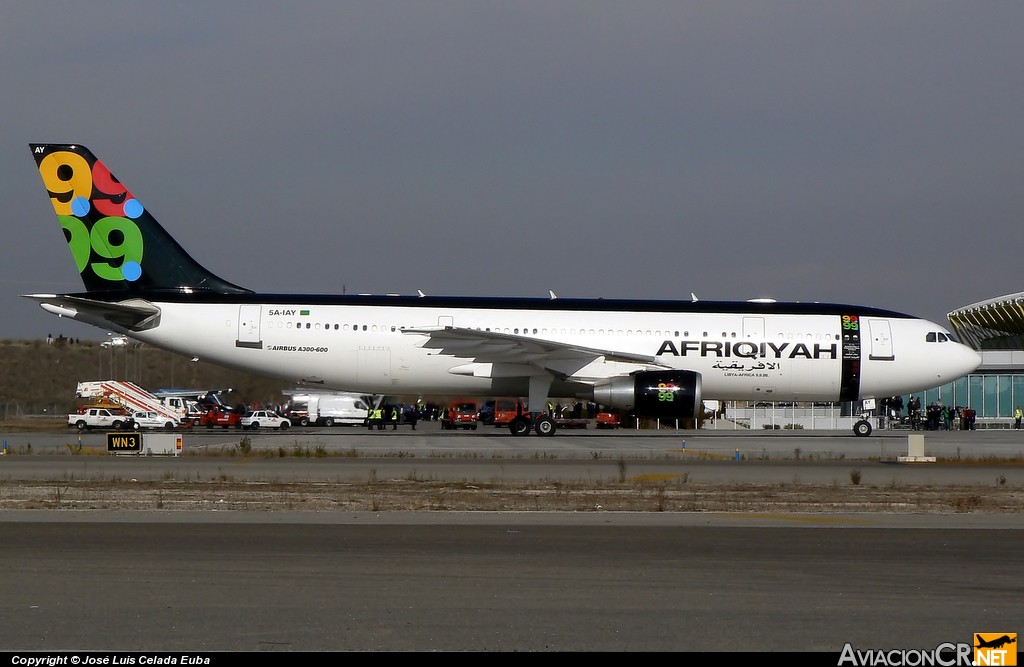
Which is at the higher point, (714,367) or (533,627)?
(714,367)

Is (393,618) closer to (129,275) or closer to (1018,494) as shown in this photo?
(1018,494)

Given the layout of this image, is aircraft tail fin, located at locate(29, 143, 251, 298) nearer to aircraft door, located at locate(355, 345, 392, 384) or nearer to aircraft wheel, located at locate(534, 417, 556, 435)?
aircraft door, located at locate(355, 345, 392, 384)

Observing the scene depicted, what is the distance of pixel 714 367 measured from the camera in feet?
105

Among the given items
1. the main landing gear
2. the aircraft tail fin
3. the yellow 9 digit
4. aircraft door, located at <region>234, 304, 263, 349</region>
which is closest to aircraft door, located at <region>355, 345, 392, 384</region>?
aircraft door, located at <region>234, 304, 263, 349</region>

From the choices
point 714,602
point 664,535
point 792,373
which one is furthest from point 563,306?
point 714,602

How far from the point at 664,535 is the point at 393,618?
210 inches

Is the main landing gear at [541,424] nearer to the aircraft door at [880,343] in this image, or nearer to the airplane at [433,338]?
the airplane at [433,338]

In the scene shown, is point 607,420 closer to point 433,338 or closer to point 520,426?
point 520,426

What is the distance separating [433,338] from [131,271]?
30.6 ft

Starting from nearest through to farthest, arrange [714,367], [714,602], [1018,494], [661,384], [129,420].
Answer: [714,602] → [1018,494] → [661,384] → [714,367] → [129,420]

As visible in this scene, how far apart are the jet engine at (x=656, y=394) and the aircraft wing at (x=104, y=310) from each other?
13.4m

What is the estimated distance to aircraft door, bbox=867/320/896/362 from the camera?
3231 cm

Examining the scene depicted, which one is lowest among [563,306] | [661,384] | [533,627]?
[533,627]

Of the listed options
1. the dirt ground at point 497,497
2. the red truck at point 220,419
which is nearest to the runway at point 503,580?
the dirt ground at point 497,497
